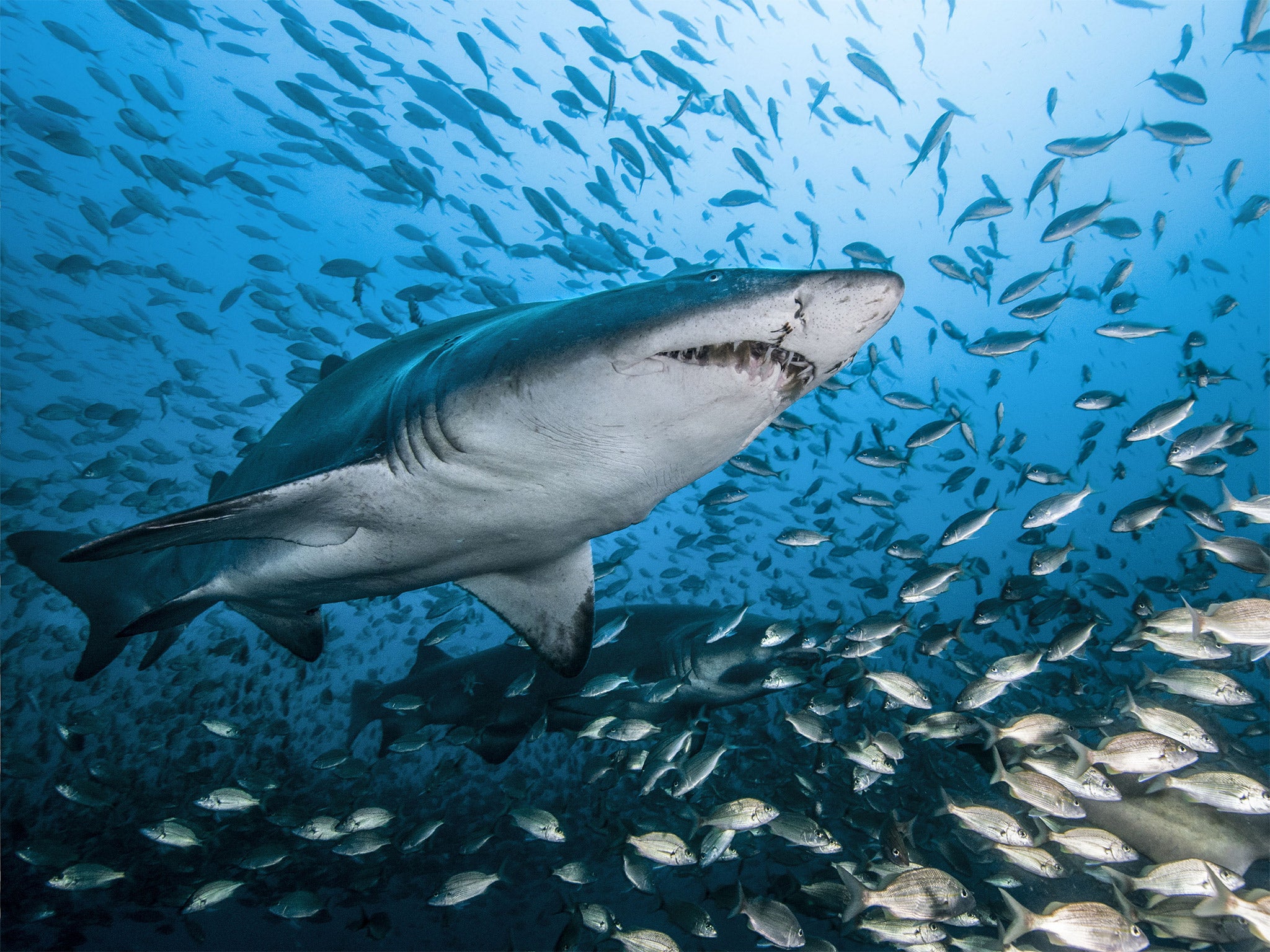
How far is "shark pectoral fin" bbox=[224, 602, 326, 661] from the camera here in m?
3.51

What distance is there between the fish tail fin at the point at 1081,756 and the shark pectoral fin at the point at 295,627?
4910 mm

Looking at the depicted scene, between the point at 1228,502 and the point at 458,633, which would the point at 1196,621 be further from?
the point at 458,633

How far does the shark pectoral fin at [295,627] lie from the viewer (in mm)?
3508

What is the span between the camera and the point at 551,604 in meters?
3.23

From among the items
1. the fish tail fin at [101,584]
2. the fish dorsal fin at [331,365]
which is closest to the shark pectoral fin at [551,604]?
the fish dorsal fin at [331,365]

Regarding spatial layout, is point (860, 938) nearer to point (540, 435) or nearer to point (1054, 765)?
point (1054, 765)

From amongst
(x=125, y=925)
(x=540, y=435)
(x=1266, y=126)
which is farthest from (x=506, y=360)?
(x=1266, y=126)

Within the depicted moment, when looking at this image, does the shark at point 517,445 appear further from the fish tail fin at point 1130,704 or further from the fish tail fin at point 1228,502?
the fish tail fin at point 1228,502

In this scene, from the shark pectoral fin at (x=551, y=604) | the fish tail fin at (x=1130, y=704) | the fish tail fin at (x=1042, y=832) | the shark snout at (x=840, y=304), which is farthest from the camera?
the fish tail fin at (x=1042, y=832)

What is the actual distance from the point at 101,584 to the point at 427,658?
3518mm

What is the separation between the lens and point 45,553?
135 inches

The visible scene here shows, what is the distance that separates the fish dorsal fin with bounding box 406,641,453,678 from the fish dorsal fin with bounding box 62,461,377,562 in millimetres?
4689

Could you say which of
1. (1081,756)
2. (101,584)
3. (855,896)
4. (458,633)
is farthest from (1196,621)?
(458,633)

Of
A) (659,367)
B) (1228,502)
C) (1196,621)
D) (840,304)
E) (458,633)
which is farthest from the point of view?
(458,633)
